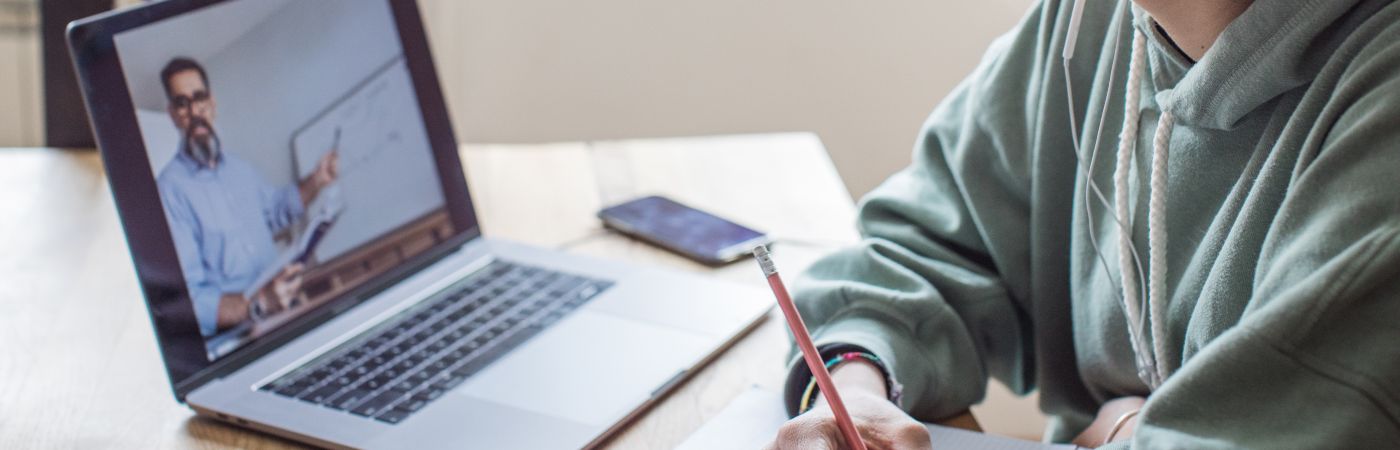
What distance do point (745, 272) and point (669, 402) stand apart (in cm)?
24

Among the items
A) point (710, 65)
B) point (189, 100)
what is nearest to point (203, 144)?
point (189, 100)

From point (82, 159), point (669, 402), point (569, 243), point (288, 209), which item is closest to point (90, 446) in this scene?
point (288, 209)

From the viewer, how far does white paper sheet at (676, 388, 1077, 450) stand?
0.72 metres

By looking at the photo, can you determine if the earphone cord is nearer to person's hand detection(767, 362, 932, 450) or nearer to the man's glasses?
person's hand detection(767, 362, 932, 450)

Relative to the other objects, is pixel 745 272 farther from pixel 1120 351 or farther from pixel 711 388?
pixel 1120 351

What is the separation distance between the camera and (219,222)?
2.66 ft

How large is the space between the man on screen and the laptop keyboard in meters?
0.06

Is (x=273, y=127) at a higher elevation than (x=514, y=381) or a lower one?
higher

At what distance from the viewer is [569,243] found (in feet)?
3.57

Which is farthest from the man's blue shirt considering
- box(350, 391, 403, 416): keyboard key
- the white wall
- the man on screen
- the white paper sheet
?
the white wall

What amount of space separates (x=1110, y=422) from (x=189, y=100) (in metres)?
0.60

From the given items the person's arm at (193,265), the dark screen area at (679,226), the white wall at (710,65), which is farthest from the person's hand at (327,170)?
the white wall at (710,65)

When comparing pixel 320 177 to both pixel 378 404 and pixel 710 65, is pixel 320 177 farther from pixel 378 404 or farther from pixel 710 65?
pixel 710 65

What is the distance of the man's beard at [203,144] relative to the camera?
2.61ft
